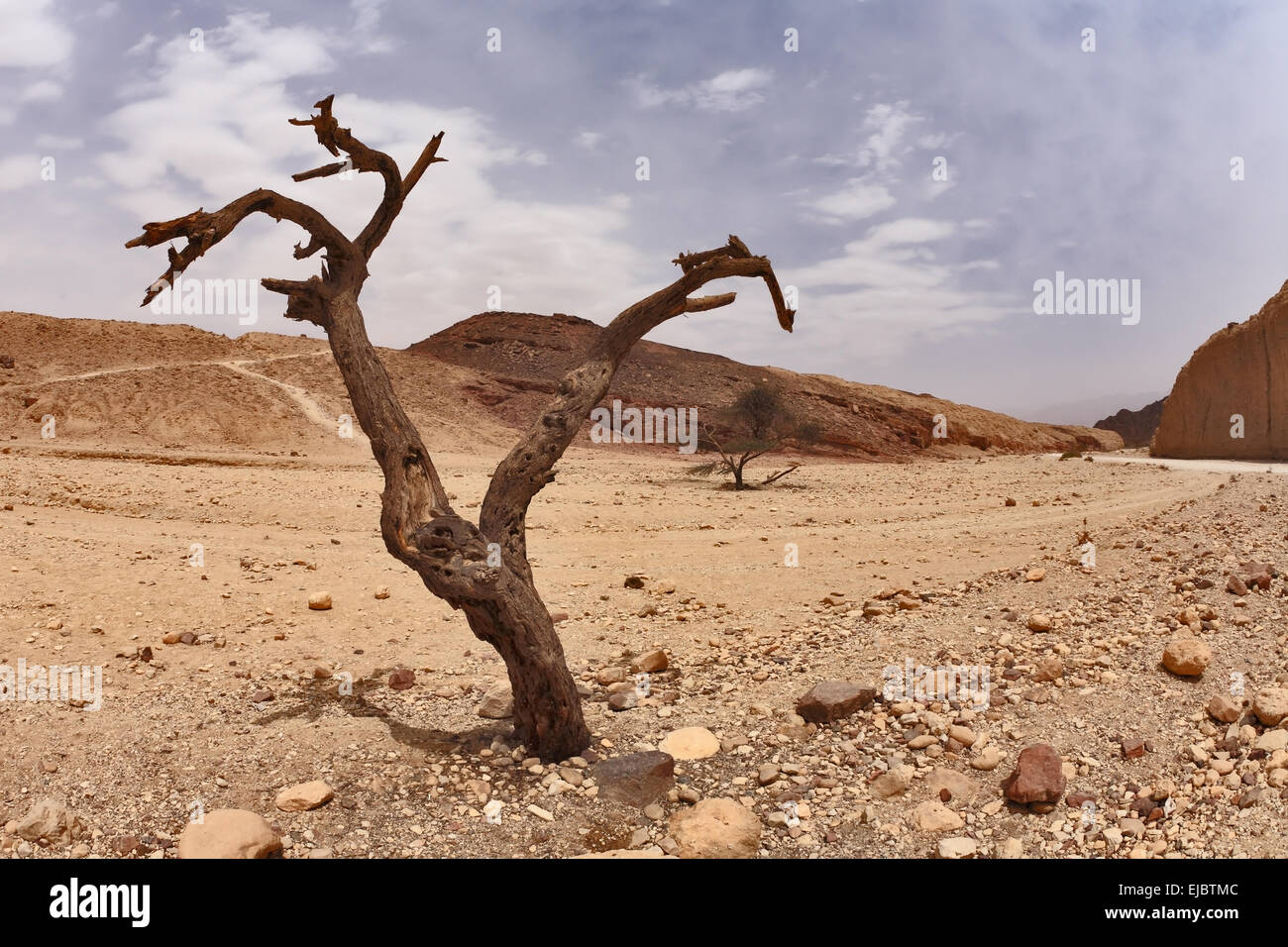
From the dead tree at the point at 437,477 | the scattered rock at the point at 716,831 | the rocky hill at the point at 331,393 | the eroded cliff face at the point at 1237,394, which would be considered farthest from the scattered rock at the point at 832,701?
the eroded cliff face at the point at 1237,394

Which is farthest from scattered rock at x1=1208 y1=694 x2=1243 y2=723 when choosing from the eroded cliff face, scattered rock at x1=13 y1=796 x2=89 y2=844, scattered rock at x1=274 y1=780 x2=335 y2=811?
the eroded cliff face

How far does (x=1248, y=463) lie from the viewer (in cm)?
2053

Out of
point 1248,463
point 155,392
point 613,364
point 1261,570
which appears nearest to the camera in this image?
point 613,364

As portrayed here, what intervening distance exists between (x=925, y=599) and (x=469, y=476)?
474 inches

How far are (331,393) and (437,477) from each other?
26.9 meters

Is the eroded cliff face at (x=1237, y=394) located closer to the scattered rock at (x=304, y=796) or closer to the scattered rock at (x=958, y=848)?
the scattered rock at (x=958, y=848)

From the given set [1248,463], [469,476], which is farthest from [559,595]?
[1248,463]

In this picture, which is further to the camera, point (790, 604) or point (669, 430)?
point (669, 430)

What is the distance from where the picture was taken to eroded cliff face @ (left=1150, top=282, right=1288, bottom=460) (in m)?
21.6

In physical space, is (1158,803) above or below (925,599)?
below

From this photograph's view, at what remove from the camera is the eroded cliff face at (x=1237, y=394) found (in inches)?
849

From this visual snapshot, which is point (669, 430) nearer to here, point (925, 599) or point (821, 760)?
point (925, 599)

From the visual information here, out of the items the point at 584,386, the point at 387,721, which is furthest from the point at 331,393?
the point at 584,386

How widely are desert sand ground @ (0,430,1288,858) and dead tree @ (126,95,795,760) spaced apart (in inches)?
17.6
